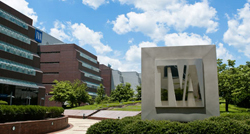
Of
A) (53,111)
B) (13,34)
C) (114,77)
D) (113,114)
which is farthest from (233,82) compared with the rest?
(114,77)

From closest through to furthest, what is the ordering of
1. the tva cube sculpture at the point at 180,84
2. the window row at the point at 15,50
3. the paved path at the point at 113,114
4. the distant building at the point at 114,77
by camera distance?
1. the tva cube sculpture at the point at 180,84
2. the paved path at the point at 113,114
3. the window row at the point at 15,50
4. the distant building at the point at 114,77

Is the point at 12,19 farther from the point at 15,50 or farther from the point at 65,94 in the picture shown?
→ the point at 65,94

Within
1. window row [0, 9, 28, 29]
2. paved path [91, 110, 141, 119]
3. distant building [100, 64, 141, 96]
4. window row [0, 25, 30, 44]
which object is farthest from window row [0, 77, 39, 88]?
distant building [100, 64, 141, 96]

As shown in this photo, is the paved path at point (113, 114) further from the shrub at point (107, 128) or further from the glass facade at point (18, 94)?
the shrub at point (107, 128)

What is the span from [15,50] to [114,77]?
61.3 m

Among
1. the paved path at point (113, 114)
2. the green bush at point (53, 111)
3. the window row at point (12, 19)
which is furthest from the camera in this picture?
the window row at point (12, 19)

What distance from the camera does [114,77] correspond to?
10212 cm

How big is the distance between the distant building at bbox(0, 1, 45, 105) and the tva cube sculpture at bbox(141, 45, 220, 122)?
3440 centimetres

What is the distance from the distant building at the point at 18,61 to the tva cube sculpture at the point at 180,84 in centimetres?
3440

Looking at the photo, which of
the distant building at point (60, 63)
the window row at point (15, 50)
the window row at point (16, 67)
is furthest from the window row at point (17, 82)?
the distant building at point (60, 63)

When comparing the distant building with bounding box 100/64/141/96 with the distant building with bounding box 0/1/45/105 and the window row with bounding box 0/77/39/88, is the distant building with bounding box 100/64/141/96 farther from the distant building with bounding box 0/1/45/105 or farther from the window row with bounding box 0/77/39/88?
the window row with bounding box 0/77/39/88

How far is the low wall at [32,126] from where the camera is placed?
12170mm

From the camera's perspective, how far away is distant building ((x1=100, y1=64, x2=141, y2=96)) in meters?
95.8

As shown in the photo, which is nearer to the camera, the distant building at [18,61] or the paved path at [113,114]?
the paved path at [113,114]
